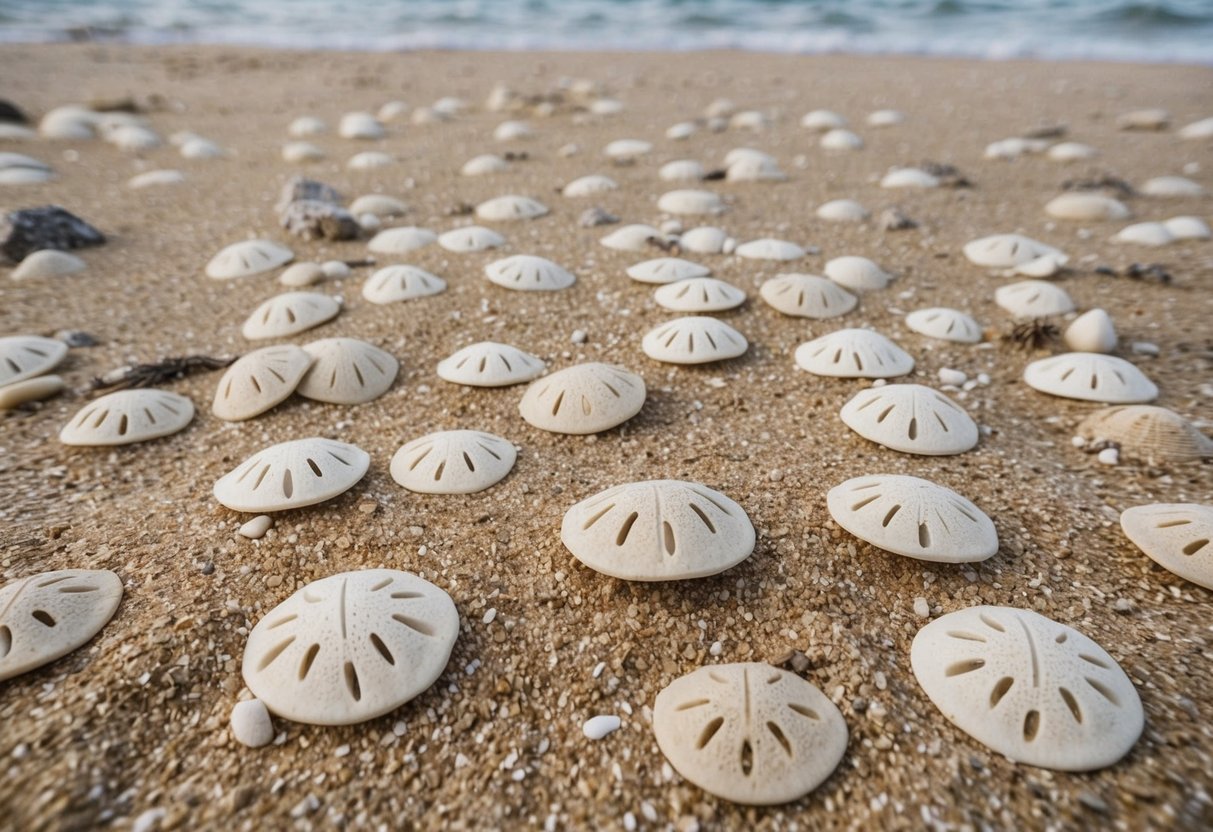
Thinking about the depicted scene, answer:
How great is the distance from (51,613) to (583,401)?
Answer: 5.86 feet

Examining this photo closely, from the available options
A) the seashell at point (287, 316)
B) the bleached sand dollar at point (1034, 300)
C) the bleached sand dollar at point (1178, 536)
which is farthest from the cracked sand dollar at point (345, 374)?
the bleached sand dollar at point (1034, 300)

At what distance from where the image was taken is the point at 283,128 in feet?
24.0

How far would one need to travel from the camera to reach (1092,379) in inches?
107

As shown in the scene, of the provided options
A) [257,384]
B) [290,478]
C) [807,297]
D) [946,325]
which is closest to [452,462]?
[290,478]

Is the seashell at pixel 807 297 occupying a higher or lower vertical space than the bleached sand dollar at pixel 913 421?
higher

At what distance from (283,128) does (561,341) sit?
629 cm

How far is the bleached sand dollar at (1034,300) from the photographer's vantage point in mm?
3332

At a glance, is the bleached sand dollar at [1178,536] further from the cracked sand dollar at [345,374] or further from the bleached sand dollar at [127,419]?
the bleached sand dollar at [127,419]

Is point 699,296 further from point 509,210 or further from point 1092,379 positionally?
point 509,210

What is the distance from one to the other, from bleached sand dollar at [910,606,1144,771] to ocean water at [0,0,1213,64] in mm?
14904

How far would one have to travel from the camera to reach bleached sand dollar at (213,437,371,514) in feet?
6.77

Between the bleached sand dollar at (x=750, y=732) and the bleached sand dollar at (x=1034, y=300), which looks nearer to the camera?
the bleached sand dollar at (x=750, y=732)

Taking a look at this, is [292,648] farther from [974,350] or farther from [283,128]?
[283,128]

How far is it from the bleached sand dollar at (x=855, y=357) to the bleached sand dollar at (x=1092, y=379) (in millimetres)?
586
